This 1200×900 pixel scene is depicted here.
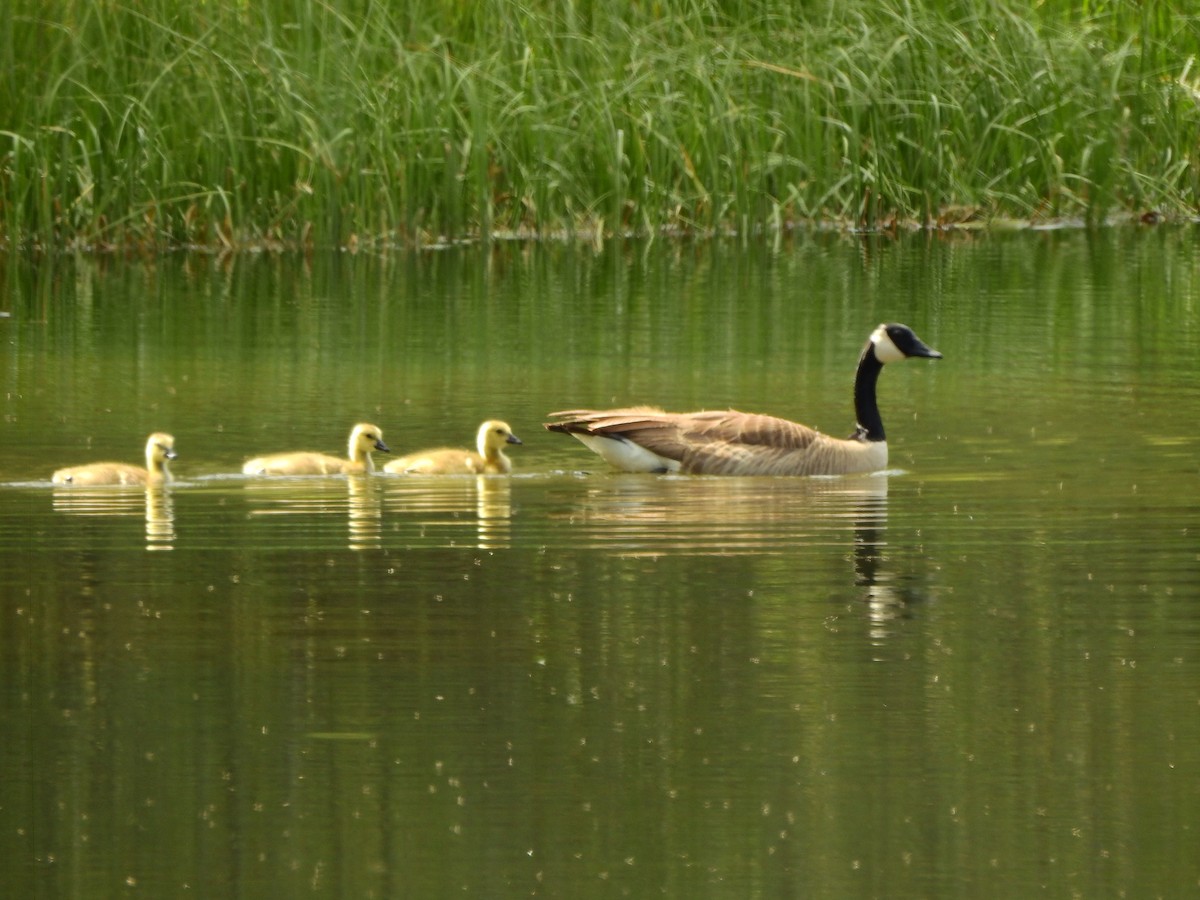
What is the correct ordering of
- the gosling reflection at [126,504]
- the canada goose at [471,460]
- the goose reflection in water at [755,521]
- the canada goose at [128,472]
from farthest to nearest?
1. the canada goose at [471,460]
2. the canada goose at [128,472]
3. the gosling reflection at [126,504]
4. the goose reflection in water at [755,521]

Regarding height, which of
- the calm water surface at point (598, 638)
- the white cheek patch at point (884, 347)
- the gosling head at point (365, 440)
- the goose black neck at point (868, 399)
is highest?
the white cheek patch at point (884, 347)

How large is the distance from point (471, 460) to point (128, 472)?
1.61 meters

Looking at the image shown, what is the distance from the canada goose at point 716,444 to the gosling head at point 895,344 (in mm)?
998

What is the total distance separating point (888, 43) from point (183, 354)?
981cm

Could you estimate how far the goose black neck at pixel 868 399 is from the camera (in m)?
13.0

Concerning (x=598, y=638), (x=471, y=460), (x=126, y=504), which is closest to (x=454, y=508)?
(x=471, y=460)

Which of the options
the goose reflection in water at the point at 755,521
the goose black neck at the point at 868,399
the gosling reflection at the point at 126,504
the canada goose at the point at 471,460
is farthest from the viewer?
the goose black neck at the point at 868,399

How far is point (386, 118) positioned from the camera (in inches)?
885

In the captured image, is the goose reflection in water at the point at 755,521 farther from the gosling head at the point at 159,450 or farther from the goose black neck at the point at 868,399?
the gosling head at the point at 159,450

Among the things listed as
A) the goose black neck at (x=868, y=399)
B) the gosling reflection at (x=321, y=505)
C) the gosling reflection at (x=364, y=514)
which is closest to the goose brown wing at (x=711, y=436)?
the goose black neck at (x=868, y=399)

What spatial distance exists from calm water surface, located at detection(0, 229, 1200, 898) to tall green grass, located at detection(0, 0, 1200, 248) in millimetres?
5209

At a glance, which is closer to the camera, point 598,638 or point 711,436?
point 598,638

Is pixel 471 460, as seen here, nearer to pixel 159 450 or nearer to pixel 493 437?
pixel 493 437

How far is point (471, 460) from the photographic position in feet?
41.3
